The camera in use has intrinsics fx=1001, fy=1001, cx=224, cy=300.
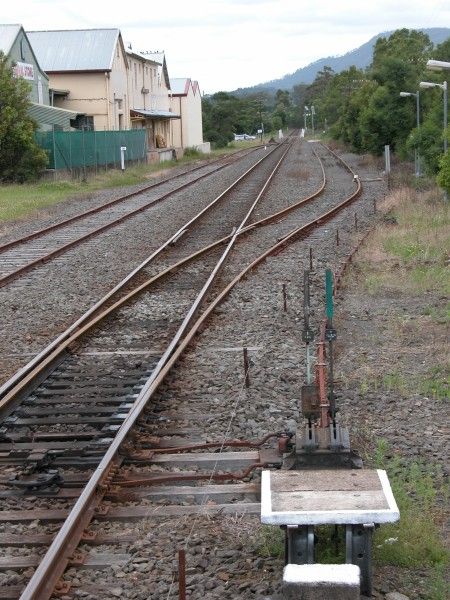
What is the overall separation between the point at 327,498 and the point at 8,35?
4923 cm

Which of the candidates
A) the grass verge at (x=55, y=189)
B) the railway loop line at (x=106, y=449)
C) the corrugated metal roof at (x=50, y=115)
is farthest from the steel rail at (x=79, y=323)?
the corrugated metal roof at (x=50, y=115)

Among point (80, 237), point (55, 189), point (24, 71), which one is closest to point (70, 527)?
point (80, 237)

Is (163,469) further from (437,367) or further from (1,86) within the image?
(1,86)

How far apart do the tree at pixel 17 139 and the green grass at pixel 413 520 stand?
34.6 metres

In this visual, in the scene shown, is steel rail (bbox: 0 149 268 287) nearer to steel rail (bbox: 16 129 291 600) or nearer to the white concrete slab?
steel rail (bbox: 16 129 291 600)

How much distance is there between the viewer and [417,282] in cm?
1564

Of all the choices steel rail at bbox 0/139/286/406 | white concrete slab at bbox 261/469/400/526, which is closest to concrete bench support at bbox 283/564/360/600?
white concrete slab at bbox 261/469/400/526

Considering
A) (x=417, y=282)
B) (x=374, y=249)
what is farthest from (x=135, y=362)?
(x=374, y=249)

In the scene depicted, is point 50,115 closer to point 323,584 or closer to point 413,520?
point 413,520

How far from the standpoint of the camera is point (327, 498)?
18.6 ft

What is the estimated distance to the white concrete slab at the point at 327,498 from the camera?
5.34m

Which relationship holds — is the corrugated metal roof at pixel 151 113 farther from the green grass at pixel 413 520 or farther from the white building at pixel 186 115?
the green grass at pixel 413 520

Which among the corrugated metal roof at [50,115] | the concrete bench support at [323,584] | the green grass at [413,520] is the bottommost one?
the green grass at [413,520]

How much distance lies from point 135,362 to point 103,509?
13.5ft
